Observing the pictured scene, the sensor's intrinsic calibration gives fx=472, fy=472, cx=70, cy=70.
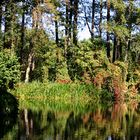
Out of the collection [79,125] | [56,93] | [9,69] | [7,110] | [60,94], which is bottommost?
[60,94]

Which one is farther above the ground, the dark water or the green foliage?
the green foliage

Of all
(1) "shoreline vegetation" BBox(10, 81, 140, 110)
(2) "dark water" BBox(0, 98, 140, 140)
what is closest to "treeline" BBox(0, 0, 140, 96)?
(1) "shoreline vegetation" BBox(10, 81, 140, 110)

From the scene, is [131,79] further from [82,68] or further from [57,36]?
[57,36]

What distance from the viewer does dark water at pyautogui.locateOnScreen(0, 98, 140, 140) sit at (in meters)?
18.3

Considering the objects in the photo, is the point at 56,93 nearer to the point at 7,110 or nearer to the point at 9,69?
the point at 9,69

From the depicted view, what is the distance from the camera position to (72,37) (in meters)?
53.3

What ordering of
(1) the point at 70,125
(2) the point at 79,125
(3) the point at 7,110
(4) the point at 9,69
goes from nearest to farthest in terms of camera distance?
(1) the point at 70,125
(2) the point at 79,125
(3) the point at 7,110
(4) the point at 9,69

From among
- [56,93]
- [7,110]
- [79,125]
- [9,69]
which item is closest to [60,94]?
[56,93]

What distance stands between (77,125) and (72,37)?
31.4 metres

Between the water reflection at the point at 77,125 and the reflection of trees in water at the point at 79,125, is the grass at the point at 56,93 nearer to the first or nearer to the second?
the water reflection at the point at 77,125

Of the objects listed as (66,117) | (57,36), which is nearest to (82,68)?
(57,36)

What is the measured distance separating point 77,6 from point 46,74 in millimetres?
10799

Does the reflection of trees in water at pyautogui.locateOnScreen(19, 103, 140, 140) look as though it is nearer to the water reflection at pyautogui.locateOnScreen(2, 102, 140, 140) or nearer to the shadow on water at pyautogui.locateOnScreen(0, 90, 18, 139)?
the water reflection at pyautogui.locateOnScreen(2, 102, 140, 140)

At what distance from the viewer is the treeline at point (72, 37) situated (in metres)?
43.8
